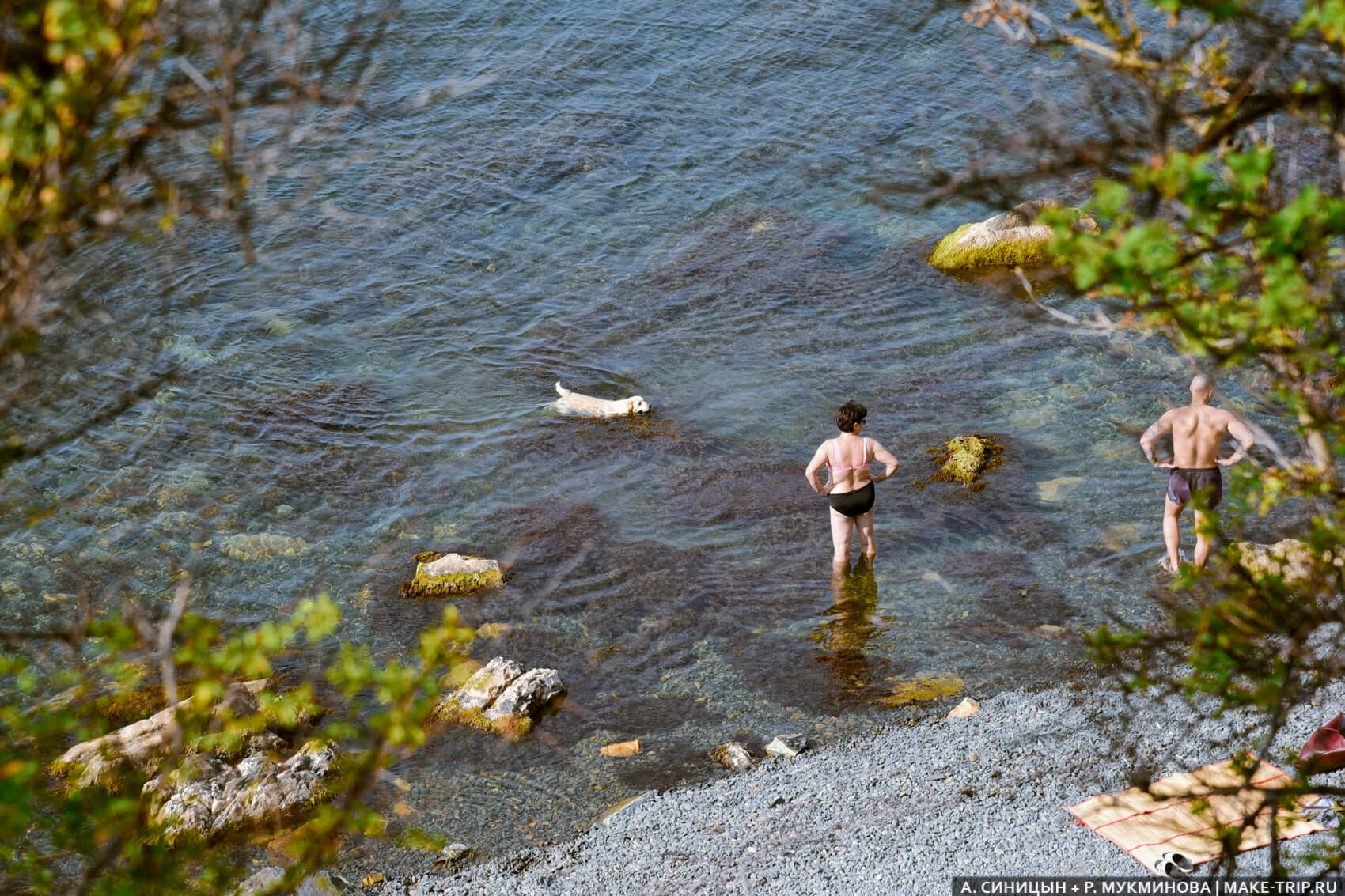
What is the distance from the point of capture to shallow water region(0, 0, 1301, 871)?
36.2ft

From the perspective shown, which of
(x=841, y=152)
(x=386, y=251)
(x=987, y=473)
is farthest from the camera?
(x=841, y=152)

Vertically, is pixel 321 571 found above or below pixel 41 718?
below

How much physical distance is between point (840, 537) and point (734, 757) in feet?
11.4

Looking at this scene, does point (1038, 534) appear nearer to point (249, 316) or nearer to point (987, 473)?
point (987, 473)

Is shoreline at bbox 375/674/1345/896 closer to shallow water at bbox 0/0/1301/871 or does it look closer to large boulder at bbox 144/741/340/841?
shallow water at bbox 0/0/1301/871

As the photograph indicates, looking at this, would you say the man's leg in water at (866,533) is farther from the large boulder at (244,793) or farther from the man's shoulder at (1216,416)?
the large boulder at (244,793)

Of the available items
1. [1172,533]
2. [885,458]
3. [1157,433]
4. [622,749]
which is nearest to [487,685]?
[622,749]

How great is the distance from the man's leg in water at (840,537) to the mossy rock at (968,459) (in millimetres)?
2304

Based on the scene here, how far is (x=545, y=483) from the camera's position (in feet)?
48.0

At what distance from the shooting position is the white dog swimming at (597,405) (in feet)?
52.1

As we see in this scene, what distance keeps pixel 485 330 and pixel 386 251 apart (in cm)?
368

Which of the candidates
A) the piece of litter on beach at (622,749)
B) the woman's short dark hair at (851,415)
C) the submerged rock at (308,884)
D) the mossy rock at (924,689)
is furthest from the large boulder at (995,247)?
the submerged rock at (308,884)

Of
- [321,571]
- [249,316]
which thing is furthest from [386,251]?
[321,571]

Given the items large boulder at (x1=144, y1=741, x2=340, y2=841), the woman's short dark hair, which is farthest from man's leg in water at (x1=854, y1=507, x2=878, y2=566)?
large boulder at (x1=144, y1=741, x2=340, y2=841)
